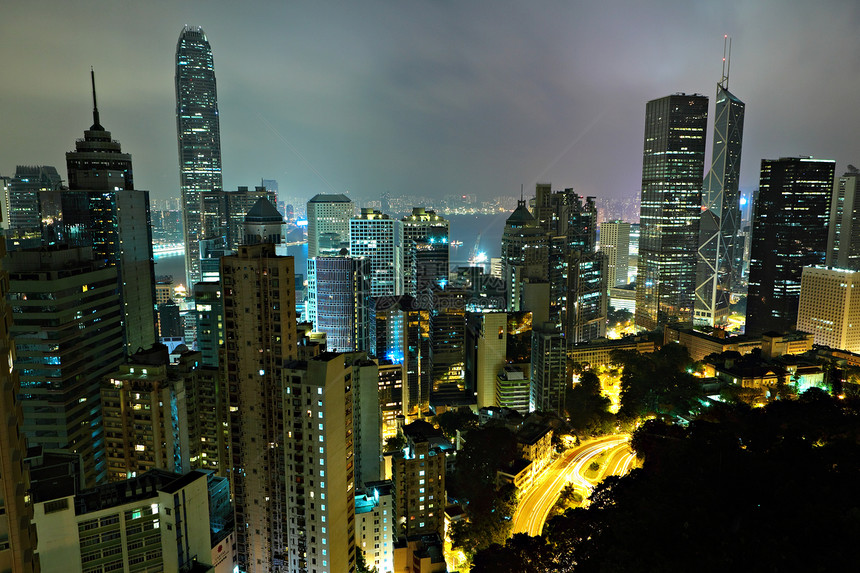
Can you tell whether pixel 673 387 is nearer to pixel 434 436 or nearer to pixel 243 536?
pixel 434 436

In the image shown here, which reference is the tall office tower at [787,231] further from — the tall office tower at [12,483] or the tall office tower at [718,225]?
the tall office tower at [12,483]

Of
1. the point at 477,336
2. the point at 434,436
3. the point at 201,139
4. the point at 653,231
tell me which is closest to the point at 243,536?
the point at 434,436

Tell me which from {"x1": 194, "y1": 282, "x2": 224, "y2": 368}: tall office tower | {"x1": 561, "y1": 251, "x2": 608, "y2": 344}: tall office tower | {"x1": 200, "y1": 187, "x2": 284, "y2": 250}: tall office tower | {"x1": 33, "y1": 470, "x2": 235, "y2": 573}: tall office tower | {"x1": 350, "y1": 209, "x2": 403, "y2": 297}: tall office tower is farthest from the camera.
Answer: {"x1": 200, "y1": 187, "x2": 284, "y2": 250}: tall office tower

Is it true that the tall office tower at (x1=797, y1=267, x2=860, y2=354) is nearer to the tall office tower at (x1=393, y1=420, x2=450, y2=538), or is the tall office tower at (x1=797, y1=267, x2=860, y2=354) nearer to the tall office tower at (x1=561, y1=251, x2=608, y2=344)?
the tall office tower at (x1=561, y1=251, x2=608, y2=344)

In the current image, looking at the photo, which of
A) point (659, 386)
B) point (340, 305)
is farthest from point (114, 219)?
point (659, 386)

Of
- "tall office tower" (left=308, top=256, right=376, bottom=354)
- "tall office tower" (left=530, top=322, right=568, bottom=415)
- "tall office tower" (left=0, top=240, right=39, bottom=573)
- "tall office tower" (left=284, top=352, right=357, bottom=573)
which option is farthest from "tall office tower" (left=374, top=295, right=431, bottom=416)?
"tall office tower" (left=0, top=240, right=39, bottom=573)

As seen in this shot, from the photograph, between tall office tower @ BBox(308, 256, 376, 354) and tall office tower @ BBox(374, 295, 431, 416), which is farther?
tall office tower @ BBox(308, 256, 376, 354)

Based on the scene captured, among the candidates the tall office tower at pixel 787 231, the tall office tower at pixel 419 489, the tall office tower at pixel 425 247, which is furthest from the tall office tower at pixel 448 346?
the tall office tower at pixel 787 231
